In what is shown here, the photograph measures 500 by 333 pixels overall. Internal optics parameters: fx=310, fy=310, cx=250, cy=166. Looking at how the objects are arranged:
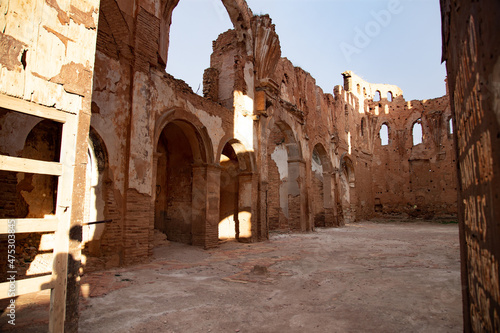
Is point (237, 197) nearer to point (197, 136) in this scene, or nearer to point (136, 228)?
point (197, 136)

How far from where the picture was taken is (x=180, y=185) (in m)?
10.7

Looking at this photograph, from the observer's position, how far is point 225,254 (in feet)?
28.6

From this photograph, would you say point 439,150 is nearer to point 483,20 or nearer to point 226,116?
point 226,116

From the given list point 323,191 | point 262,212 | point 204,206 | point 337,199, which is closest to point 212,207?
point 204,206

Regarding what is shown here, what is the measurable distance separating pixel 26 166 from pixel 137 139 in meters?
4.62

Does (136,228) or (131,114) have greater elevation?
(131,114)

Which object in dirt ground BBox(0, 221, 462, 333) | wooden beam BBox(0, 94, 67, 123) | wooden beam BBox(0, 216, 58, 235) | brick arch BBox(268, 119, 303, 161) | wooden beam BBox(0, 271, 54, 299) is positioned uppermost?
brick arch BBox(268, 119, 303, 161)

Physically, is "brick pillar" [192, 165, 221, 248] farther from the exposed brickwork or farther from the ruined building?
the exposed brickwork

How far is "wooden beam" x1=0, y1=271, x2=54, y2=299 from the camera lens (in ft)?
8.14

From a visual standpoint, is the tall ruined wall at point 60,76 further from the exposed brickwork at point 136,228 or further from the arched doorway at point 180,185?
the arched doorway at point 180,185

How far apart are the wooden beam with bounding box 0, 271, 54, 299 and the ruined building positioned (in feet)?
0.04

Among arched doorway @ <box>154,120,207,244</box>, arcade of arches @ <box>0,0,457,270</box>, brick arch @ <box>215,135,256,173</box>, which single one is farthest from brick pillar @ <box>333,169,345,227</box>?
arched doorway @ <box>154,120,207,244</box>

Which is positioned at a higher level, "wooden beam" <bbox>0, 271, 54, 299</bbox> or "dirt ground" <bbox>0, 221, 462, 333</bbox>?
"wooden beam" <bbox>0, 271, 54, 299</bbox>

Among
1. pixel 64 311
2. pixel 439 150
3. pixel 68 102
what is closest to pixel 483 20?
pixel 68 102
